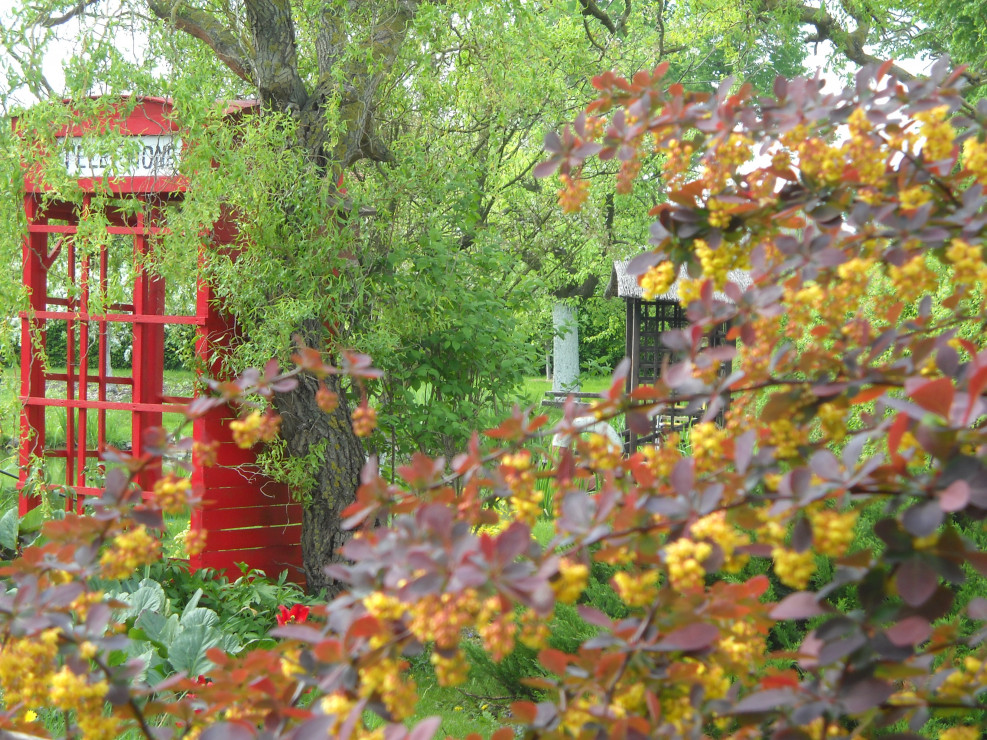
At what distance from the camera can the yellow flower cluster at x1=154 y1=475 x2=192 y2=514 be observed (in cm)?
116

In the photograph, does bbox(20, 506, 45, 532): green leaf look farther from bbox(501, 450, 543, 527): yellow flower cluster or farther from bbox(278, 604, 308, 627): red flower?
bbox(501, 450, 543, 527): yellow flower cluster

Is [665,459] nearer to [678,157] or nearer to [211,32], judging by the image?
[678,157]

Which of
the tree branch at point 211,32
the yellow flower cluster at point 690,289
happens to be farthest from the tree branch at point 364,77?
the yellow flower cluster at point 690,289

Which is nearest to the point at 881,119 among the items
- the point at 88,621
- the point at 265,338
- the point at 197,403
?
the point at 197,403

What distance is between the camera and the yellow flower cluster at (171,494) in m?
1.16

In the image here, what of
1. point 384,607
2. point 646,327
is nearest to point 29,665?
point 384,607

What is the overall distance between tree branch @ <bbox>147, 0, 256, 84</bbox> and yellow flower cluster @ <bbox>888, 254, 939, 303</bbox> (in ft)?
12.1

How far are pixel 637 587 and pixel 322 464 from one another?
11.3 feet

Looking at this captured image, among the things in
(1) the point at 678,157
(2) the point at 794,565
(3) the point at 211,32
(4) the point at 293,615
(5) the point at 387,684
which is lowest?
(4) the point at 293,615

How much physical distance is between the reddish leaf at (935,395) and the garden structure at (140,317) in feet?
10.5

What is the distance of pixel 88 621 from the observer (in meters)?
1.12

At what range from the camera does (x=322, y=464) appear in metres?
4.26

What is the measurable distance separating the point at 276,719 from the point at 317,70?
12.5ft

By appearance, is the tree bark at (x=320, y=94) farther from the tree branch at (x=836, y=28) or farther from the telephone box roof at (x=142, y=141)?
the tree branch at (x=836, y=28)
